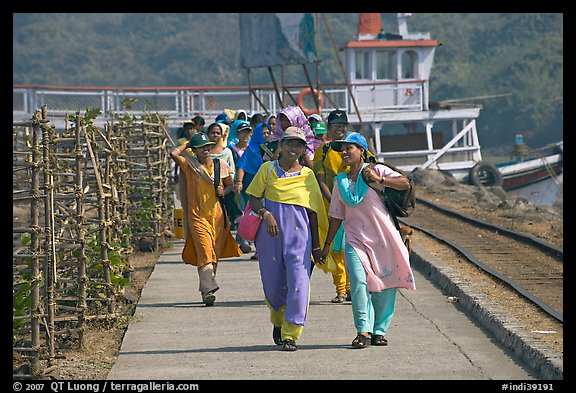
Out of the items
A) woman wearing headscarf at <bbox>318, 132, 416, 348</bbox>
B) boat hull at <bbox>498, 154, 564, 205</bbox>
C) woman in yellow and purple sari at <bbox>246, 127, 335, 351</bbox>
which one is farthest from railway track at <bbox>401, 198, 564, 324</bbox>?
boat hull at <bbox>498, 154, 564, 205</bbox>

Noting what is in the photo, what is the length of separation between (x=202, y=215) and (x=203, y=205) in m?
0.10

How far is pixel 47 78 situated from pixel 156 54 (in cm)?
1058

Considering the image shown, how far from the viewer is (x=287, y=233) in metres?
10.4

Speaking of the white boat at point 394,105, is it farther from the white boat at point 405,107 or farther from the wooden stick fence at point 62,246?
the wooden stick fence at point 62,246

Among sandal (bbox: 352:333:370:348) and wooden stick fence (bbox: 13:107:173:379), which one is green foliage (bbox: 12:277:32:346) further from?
sandal (bbox: 352:333:370:348)

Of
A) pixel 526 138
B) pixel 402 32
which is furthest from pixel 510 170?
pixel 526 138

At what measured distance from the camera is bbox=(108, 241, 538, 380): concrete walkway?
9445 mm

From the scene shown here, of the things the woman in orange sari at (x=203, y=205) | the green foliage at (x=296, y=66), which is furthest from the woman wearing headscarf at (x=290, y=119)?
the green foliage at (x=296, y=66)

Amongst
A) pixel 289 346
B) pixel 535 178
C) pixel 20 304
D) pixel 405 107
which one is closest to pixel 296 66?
pixel 535 178

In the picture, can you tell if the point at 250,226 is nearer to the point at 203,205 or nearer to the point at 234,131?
the point at 203,205

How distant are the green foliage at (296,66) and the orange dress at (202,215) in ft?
230

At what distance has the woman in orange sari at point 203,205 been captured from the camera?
12.9 meters

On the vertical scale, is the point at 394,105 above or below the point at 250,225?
above
